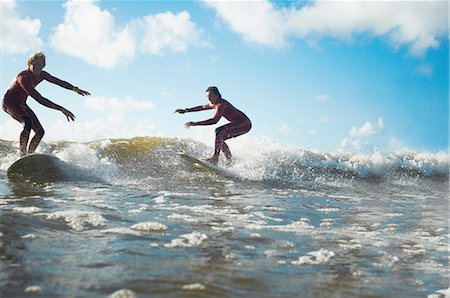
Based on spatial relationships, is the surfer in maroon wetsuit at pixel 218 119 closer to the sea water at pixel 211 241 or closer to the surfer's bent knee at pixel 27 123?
the sea water at pixel 211 241

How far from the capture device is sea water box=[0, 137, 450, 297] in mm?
2760

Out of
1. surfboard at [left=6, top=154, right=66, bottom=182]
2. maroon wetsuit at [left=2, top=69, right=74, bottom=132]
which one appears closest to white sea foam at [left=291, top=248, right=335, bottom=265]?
surfboard at [left=6, top=154, right=66, bottom=182]

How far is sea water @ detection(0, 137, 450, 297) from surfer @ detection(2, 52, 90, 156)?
1.42 meters

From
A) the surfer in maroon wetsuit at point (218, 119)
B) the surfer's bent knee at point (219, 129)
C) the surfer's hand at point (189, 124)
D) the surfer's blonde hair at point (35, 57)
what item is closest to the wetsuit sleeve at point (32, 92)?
the surfer's blonde hair at point (35, 57)

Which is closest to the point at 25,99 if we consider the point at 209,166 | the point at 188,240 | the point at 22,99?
the point at 22,99

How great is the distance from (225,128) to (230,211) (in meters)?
6.44

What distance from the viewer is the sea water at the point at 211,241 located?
276 centimetres

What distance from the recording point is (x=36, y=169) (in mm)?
8555

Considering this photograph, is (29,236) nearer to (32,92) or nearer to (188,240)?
(188,240)

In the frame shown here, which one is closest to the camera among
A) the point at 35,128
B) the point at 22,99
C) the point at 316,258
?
the point at 316,258

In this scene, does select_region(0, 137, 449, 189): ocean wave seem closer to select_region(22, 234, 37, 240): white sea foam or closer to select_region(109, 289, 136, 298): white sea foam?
select_region(22, 234, 37, 240): white sea foam

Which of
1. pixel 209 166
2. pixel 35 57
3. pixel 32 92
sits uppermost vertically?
pixel 35 57

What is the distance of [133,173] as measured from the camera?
10.8m

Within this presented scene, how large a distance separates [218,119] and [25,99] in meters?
4.86
